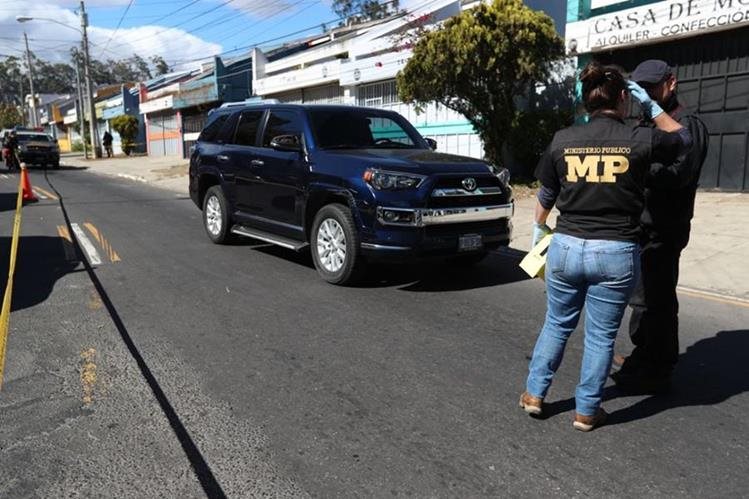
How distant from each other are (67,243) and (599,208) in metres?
8.43

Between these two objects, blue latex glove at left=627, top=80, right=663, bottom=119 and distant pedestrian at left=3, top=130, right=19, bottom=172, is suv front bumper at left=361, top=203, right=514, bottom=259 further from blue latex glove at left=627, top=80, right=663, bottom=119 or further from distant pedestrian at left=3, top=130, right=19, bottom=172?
distant pedestrian at left=3, top=130, right=19, bottom=172

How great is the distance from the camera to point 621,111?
3.28m

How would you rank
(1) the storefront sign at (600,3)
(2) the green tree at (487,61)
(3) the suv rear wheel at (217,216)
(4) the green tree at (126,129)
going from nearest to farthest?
(3) the suv rear wheel at (217,216) → (2) the green tree at (487,61) → (1) the storefront sign at (600,3) → (4) the green tree at (126,129)

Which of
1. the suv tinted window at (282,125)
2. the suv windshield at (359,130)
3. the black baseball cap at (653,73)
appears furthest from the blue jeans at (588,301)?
the suv tinted window at (282,125)

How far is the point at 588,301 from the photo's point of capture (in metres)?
3.42

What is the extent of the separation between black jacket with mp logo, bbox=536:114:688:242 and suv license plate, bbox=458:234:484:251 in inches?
124

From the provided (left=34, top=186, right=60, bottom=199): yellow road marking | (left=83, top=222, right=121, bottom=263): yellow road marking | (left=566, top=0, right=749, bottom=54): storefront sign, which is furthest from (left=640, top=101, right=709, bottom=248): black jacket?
(left=34, top=186, right=60, bottom=199): yellow road marking

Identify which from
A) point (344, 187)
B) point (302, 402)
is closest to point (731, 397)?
point (302, 402)

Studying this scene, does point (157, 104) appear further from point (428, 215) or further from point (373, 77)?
point (428, 215)

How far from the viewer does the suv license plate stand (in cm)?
655

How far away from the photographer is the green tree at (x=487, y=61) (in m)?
13.7

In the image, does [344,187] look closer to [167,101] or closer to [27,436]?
[27,436]

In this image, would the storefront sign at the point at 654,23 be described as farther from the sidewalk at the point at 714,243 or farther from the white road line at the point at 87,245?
the white road line at the point at 87,245

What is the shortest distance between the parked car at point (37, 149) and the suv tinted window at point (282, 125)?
27.3 meters
